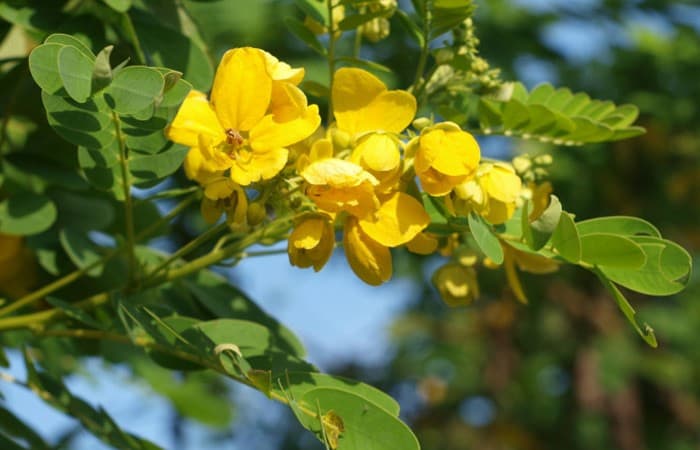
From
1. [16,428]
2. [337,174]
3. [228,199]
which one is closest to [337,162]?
[337,174]

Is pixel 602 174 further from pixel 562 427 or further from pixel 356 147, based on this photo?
pixel 356 147

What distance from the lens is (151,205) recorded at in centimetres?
149

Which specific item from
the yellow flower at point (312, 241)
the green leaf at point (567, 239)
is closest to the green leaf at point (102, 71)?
the yellow flower at point (312, 241)

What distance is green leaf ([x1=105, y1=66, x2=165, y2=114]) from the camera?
933 millimetres

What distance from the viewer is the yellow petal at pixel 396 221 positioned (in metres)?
1.02

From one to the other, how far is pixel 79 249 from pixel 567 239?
68 cm

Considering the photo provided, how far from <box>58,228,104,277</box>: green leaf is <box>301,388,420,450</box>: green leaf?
1.56ft

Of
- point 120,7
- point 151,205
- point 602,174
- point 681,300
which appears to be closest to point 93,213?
point 151,205

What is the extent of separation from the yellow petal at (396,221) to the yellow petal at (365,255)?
0.05ft

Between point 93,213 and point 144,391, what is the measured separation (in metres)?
0.81

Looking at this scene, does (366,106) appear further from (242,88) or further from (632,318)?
(632,318)

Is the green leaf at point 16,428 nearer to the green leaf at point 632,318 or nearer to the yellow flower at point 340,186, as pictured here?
the yellow flower at point 340,186

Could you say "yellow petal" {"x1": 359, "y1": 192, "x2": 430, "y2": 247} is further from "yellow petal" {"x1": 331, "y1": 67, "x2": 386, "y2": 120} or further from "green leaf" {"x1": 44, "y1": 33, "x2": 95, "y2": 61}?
"green leaf" {"x1": 44, "y1": 33, "x2": 95, "y2": 61}

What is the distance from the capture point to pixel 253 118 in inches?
39.6
